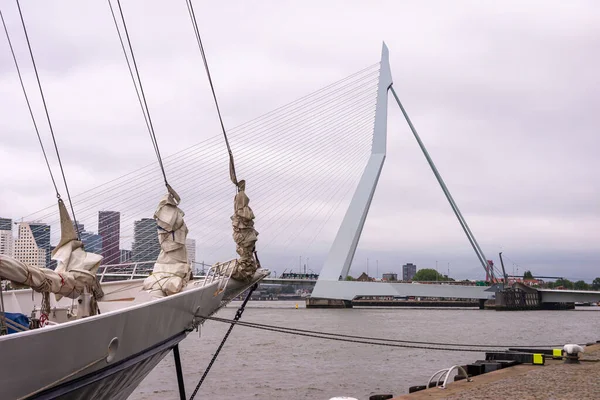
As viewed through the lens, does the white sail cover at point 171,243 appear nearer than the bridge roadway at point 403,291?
Yes

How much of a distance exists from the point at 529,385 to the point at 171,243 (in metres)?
4.81

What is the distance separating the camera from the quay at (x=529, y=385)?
782 centimetres

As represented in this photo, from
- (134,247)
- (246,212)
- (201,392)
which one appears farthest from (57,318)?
(134,247)

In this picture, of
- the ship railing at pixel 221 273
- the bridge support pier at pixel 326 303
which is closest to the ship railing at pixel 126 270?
the ship railing at pixel 221 273

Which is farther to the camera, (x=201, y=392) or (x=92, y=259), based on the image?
(x=201, y=392)

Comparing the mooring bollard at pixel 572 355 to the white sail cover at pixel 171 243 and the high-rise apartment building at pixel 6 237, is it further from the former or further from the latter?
the high-rise apartment building at pixel 6 237

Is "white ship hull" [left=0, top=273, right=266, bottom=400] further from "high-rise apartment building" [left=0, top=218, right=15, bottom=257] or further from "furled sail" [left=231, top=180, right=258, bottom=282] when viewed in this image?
"furled sail" [left=231, top=180, right=258, bottom=282]

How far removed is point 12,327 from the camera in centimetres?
568

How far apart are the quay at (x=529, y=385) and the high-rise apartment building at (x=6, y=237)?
194 inches

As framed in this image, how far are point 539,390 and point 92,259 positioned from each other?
5203 mm

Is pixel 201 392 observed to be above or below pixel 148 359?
below

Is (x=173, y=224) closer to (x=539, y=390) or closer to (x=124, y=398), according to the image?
(x=124, y=398)

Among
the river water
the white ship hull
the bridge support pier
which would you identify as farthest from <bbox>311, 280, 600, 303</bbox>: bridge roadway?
the white ship hull

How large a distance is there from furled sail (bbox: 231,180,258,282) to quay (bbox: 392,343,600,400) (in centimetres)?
318
